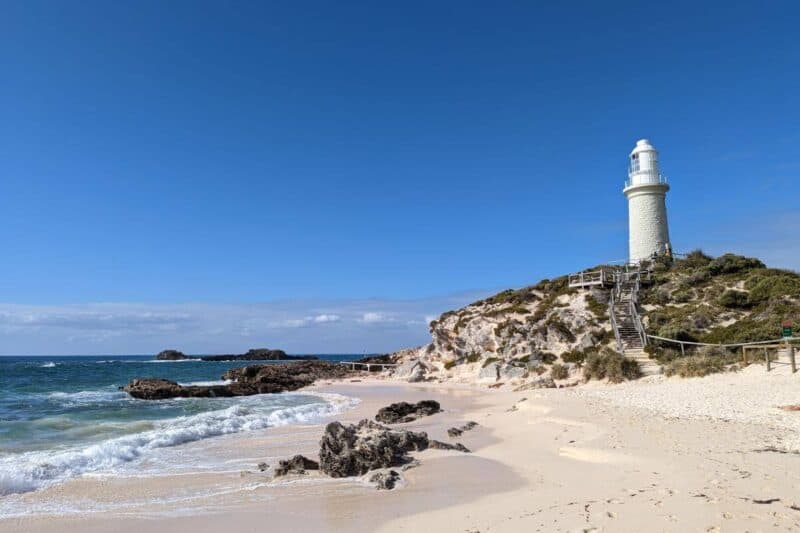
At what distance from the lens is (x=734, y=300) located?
25906 mm

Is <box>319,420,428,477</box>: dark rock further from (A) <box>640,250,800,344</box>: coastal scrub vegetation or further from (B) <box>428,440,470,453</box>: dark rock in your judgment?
(A) <box>640,250,800,344</box>: coastal scrub vegetation

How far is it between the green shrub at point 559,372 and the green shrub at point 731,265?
42.0 feet

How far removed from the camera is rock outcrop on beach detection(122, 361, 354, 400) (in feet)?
99.3

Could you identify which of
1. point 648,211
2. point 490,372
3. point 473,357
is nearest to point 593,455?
point 490,372

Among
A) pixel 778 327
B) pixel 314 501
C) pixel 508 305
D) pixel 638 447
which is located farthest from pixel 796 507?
pixel 508 305

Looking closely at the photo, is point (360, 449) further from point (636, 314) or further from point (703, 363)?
point (636, 314)

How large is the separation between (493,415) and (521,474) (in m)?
7.93

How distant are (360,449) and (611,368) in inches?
577

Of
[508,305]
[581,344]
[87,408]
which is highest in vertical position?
[508,305]

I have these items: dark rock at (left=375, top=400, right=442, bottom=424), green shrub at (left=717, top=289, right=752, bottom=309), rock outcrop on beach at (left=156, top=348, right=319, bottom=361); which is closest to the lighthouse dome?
green shrub at (left=717, top=289, right=752, bottom=309)

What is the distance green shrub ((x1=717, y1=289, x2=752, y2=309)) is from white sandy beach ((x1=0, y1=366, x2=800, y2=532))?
47.0ft

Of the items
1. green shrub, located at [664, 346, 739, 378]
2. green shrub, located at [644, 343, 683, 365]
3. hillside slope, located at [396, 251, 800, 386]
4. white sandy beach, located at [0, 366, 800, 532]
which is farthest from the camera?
hillside slope, located at [396, 251, 800, 386]

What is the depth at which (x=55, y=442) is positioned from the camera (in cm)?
1324

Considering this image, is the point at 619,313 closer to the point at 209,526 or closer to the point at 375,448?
the point at 375,448
